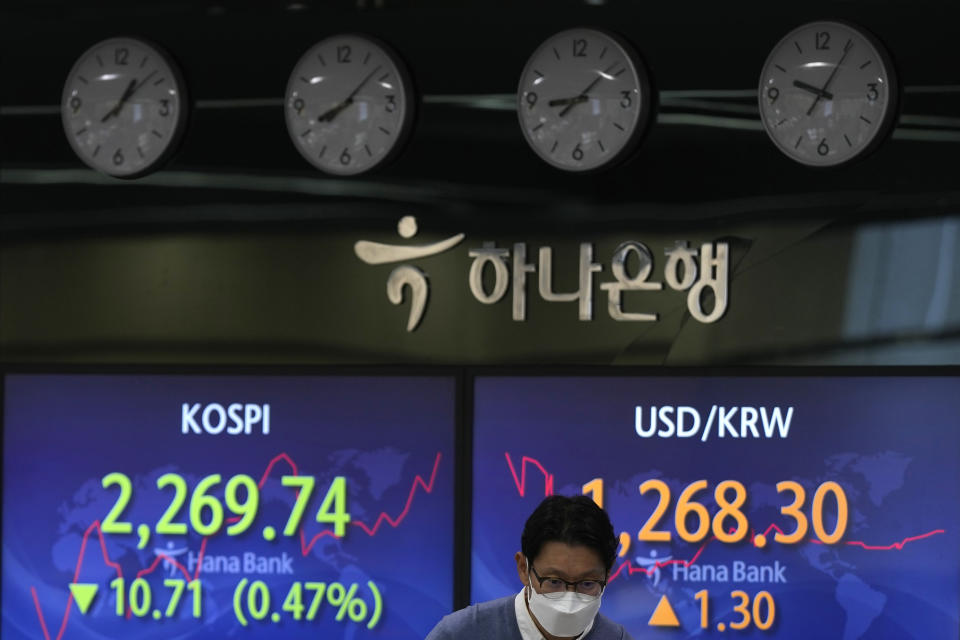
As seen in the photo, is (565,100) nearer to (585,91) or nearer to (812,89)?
(585,91)

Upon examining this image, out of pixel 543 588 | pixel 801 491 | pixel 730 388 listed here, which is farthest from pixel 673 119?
pixel 543 588

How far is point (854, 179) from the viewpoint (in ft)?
14.1

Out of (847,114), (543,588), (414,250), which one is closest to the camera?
(543,588)

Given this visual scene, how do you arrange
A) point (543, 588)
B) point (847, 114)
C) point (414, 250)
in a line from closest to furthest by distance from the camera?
point (543, 588), point (847, 114), point (414, 250)

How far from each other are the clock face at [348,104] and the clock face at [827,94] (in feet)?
3.50

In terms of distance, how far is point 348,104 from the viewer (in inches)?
179

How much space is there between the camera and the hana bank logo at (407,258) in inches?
178

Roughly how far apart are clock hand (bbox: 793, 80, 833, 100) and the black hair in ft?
6.70

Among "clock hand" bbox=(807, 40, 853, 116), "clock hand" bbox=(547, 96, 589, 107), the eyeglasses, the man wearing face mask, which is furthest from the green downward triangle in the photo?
"clock hand" bbox=(807, 40, 853, 116)

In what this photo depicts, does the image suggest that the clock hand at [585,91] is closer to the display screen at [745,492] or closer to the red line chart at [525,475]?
the display screen at [745,492]

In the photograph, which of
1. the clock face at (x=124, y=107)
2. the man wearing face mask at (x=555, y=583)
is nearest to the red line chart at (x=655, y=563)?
the clock face at (x=124, y=107)

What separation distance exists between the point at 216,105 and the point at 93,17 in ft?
1.64

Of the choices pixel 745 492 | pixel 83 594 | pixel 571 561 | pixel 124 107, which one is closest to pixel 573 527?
pixel 571 561

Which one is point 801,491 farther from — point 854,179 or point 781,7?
point 781,7
